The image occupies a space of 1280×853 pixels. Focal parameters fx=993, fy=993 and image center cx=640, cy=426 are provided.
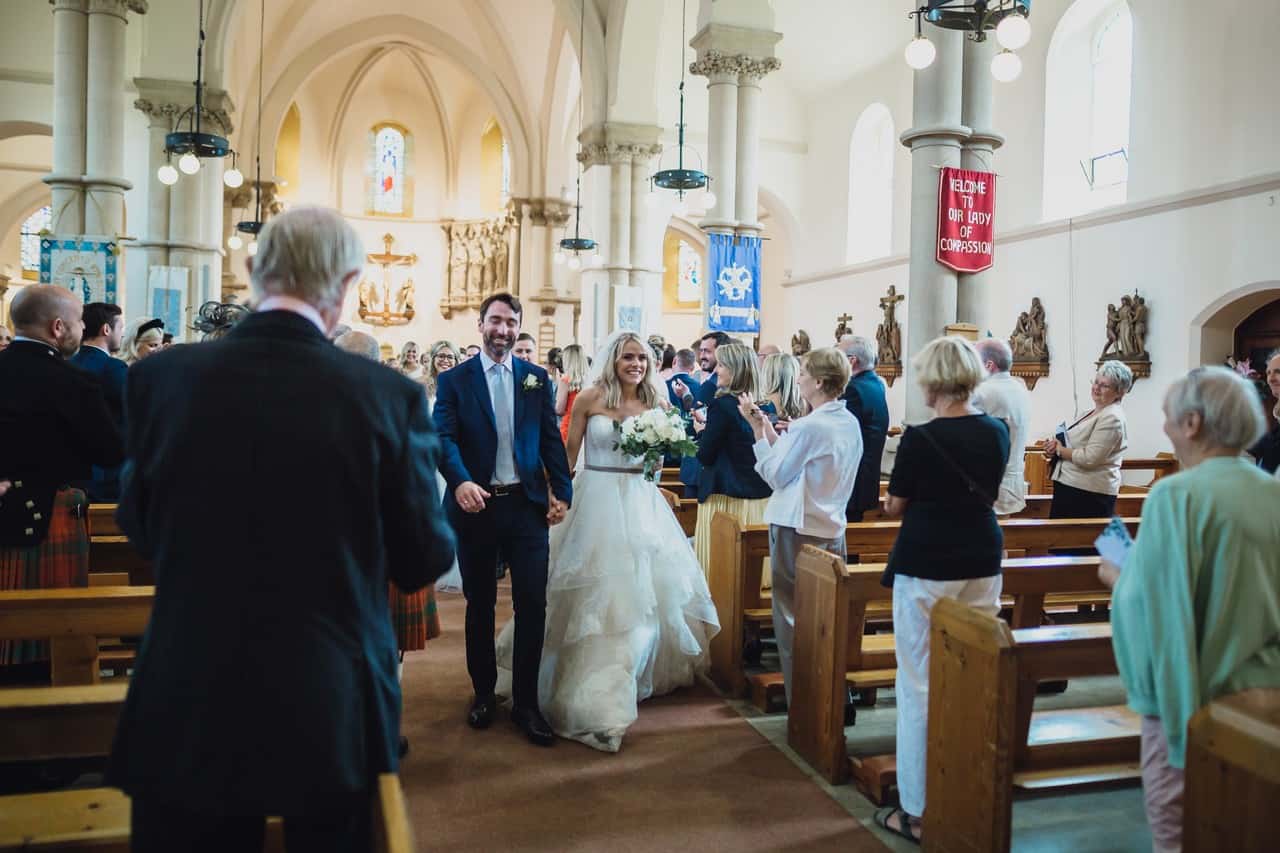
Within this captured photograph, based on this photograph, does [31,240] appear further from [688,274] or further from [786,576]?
[786,576]

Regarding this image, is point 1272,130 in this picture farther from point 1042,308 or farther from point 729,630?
point 729,630

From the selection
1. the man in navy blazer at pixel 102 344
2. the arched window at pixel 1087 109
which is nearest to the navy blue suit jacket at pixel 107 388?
the man in navy blazer at pixel 102 344

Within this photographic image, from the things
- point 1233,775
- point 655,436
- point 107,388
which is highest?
point 107,388

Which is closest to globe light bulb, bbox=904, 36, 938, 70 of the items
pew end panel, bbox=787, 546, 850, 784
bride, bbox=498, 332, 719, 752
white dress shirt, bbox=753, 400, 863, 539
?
bride, bbox=498, 332, 719, 752

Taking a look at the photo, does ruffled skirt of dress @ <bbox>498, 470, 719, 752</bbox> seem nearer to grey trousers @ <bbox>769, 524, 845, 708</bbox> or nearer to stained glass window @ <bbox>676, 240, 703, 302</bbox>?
grey trousers @ <bbox>769, 524, 845, 708</bbox>

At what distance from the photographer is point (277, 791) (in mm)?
1607

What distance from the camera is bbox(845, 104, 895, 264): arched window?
20922mm

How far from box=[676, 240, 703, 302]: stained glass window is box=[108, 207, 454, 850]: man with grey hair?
85.8ft

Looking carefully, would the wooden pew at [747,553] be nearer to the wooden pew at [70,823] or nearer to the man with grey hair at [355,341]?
the man with grey hair at [355,341]

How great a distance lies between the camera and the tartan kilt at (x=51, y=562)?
3.64 metres

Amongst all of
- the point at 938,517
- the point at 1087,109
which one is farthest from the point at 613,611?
the point at 1087,109

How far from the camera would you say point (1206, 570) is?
238 centimetres

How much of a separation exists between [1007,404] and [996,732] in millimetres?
2809

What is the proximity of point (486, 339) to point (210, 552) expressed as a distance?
282 centimetres
